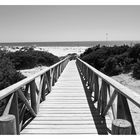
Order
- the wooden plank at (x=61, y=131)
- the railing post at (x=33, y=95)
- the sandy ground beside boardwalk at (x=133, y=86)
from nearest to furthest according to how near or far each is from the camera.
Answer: the wooden plank at (x=61, y=131) < the railing post at (x=33, y=95) < the sandy ground beside boardwalk at (x=133, y=86)

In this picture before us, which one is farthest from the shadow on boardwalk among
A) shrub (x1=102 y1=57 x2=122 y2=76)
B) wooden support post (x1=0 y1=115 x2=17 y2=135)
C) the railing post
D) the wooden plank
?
shrub (x1=102 y1=57 x2=122 y2=76)

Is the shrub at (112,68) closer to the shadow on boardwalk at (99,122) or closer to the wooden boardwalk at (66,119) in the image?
the wooden boardwalk at (66,119)

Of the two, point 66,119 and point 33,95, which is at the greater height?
point 33,95

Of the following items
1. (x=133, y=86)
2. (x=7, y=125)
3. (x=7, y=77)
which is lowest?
(x=133, y=86)

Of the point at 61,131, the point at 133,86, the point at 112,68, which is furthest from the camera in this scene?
the point at 112,68

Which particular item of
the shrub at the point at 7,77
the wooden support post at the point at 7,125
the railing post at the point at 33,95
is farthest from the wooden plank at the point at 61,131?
the shrub at the point at 7,77

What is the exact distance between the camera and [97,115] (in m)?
4.03

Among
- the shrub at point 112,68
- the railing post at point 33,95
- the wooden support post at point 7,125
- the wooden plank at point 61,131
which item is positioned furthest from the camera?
the shrub at point 112,68

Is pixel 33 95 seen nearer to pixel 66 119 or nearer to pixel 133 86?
pixel 66 119

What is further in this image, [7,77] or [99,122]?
[7,77]

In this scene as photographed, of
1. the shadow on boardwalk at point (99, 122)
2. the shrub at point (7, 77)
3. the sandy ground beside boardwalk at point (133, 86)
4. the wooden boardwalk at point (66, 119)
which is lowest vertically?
the sandy ground beside boardwalk at point (133, 86)

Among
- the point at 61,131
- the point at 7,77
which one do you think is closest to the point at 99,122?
the point at 61,131

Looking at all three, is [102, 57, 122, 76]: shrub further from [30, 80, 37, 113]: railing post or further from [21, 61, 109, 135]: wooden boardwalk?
[30, 80, 37, 113]: railing post
